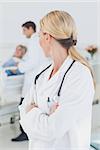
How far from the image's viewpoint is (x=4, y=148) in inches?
82.4

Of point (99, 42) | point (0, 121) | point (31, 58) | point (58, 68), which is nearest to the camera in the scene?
point (58, 68)

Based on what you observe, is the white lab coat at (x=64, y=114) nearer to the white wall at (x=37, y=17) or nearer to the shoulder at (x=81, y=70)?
the shoulder at (x=81, y=70)

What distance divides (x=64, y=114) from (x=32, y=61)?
585 millimetres

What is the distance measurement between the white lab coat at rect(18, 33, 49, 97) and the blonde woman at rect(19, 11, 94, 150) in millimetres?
335

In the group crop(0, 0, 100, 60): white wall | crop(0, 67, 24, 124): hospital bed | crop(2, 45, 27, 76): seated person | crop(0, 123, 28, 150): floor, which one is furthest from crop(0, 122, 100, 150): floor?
crop(0, 0, 100, 60): white wall

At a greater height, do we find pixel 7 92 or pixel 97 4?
pixel 97 4

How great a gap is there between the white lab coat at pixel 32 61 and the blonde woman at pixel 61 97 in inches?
13.2

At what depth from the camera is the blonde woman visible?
102cm

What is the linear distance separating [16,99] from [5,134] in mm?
511

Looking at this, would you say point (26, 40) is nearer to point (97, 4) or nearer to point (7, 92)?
point (7, 92)

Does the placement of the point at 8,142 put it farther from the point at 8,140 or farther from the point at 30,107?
the point at 30,107

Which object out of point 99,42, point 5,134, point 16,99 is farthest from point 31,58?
point 5,134

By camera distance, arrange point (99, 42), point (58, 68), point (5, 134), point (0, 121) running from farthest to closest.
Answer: point (5, 134)
point (0, 121)
point (99, 42)
point (58, 68)

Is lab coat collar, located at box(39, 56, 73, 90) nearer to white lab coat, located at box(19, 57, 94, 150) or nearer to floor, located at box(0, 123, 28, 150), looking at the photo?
white lab coat, located at box(19, 57, 94, 150)
